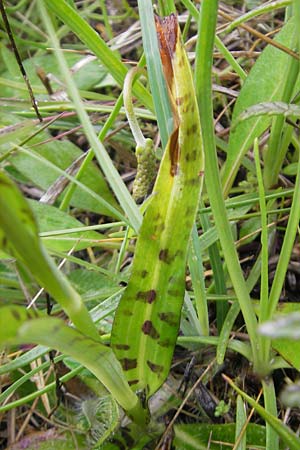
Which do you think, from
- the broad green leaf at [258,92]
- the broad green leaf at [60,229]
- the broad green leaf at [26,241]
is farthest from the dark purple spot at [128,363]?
the broad green leaf at [258,92]

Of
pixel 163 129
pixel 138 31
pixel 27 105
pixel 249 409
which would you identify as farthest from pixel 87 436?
pixel 138 31

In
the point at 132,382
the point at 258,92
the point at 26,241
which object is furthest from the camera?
the point at 258,92

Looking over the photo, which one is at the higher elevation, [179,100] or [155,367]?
[179,100]

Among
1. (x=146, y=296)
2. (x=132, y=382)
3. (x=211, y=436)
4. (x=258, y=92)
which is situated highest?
(x=258, y=92)

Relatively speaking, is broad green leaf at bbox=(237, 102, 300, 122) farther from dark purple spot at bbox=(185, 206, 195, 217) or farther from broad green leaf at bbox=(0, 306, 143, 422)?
broad green leaf at bbox=(0, 306, 143, 422)

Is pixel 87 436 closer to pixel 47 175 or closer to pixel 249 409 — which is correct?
pixel 249 409

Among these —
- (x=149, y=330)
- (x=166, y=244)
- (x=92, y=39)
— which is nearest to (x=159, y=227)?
(x=166, y=244)

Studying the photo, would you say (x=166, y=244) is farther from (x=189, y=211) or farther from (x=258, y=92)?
(x=258, y=92)
